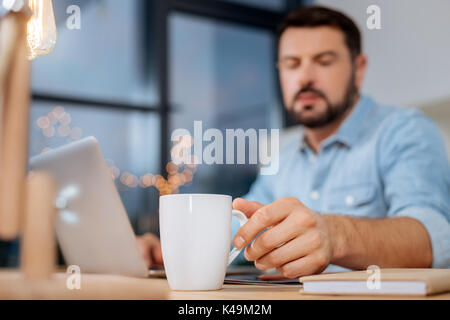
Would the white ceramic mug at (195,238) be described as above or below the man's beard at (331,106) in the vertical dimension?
below

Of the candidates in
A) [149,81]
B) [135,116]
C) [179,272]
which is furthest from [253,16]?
[179,272]

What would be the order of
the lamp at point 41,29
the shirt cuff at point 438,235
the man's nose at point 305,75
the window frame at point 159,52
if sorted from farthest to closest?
the window frame at point 159,52, the man's nose at point 305,75, the shirt cuff at point 438,235, the lamp at point 41,29

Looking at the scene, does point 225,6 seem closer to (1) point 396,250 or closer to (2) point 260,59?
(2) point 260,59

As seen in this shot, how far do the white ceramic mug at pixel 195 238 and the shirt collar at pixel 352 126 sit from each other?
3.49ft

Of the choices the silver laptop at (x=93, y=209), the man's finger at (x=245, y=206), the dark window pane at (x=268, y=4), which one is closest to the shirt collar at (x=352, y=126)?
the man's finger at (x=245, y=206)

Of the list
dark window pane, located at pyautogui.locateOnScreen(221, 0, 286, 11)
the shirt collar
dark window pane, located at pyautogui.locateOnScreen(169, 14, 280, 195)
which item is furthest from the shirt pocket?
dark window pane, located at pyautogui.locateOnScreen(221, 0, 286, 11)

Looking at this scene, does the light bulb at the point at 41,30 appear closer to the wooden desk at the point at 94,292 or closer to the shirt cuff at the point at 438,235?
the wooden desk at the point at 94,292

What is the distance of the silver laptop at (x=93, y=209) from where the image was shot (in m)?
0.61

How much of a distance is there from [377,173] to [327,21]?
618mm

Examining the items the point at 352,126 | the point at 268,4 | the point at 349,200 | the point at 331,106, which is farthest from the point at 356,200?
the point at 268,4

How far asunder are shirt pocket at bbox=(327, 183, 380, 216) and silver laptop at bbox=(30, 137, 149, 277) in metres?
0.90

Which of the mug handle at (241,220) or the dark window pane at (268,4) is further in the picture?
the dark window pane at (268,4)

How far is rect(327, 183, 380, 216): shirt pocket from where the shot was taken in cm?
139
